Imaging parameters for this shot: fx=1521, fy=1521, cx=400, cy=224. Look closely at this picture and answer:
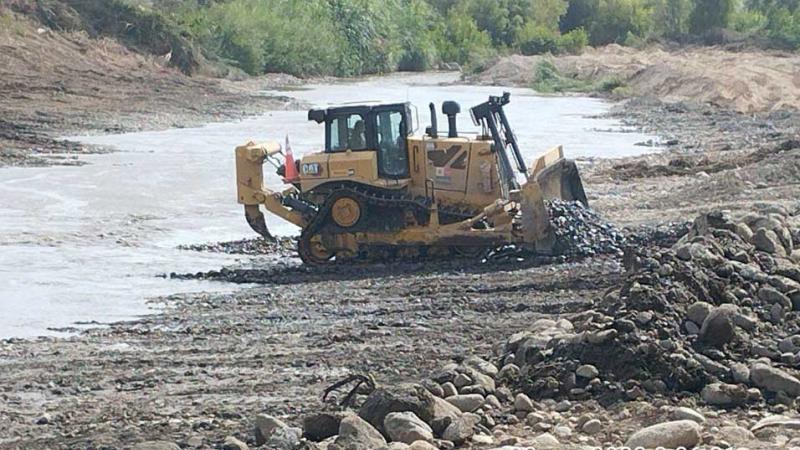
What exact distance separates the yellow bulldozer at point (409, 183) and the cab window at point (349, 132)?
0.01 m

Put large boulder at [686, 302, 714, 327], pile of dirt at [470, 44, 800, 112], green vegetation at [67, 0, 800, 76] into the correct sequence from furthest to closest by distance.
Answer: green vegetation at [67, 0, 800, 76] < pile of dirt at [470, 44, 800, 112] < large boulder at [686, 302, 714, 327]

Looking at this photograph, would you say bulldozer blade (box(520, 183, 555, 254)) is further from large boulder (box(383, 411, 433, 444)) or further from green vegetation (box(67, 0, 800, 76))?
green vegetation (box(67, 0, 800, 76))

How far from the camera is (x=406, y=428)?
390 inches

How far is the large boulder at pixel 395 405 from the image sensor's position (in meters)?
10.1

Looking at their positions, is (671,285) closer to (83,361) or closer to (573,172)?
(83,361)

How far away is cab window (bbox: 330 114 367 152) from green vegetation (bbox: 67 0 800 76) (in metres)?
42.8

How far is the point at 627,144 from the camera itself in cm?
4081

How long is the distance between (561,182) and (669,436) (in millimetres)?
11142

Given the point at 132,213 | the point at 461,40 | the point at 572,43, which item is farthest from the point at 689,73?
the point at 132,213

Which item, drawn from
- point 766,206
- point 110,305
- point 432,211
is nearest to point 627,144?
Answer: point 766,206

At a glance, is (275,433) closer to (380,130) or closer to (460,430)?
(460,430)

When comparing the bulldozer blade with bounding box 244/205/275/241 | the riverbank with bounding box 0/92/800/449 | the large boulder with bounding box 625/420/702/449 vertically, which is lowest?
the riverbank with bounding box 0/92/800/449

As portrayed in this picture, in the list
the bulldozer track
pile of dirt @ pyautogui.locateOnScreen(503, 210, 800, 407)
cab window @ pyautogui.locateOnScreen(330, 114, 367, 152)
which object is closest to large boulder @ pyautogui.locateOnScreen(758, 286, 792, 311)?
pile of dirt @ pyautogui.locateOnScreen(503, 210, 800, 407)

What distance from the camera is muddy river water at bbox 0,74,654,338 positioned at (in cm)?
1881
